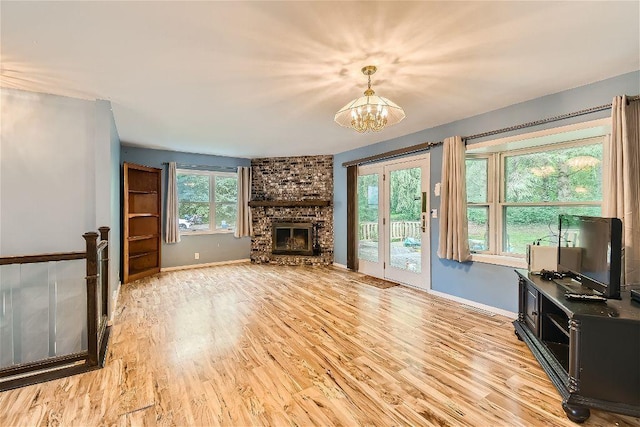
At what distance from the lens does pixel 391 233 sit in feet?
16.5

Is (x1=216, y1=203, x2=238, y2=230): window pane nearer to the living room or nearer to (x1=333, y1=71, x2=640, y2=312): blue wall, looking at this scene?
the living room

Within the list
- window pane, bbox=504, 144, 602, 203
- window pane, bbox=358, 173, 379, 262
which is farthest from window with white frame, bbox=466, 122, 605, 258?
window pane, bbox=358, 173, 379, 262

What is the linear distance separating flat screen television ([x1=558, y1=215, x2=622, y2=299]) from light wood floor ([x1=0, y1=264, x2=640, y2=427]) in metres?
0.81

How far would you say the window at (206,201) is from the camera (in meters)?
6.15

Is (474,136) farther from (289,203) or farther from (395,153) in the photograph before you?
(289,203)

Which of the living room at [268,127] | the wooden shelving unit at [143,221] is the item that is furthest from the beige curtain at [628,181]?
the wooden shelving unit at [143,221]

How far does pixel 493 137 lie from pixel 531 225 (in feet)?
3.90

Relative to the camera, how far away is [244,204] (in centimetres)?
657

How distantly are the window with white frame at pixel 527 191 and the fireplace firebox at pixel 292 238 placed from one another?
3.41m

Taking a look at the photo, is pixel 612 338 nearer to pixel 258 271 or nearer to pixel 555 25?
pixel 555 25

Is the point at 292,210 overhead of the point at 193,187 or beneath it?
beneath

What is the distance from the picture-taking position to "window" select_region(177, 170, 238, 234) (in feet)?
20.2

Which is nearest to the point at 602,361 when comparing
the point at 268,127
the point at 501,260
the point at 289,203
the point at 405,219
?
the point at 501,260

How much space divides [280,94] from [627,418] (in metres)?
3.66
